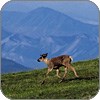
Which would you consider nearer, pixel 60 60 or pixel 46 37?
pixel 46 37

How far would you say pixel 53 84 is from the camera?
5997cm

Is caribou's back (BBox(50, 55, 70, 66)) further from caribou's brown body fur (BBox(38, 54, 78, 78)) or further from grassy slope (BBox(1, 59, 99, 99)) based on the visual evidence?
grassy slope (BBox(1, 59, 99, 99))

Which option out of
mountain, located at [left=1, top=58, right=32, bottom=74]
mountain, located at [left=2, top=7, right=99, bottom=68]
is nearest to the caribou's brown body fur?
mountain, located at [left=2, top=7, right=99, bottom=68]

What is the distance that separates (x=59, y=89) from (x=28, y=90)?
1455 millimetres

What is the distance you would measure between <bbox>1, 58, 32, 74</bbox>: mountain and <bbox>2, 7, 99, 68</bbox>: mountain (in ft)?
0.84

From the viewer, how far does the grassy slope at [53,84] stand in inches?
2301

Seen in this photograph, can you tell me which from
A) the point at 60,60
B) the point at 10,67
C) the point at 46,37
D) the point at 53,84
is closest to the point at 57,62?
the point at 60,60

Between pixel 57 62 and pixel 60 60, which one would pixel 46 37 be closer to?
pixel 60 60

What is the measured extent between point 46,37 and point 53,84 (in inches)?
84.8

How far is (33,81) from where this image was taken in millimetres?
60750

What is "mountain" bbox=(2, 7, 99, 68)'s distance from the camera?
195ft

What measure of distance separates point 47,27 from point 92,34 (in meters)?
2.11

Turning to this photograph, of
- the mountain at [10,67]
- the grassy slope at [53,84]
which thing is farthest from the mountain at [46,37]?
the grassy slope at [53,84]

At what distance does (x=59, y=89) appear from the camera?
59.0m
